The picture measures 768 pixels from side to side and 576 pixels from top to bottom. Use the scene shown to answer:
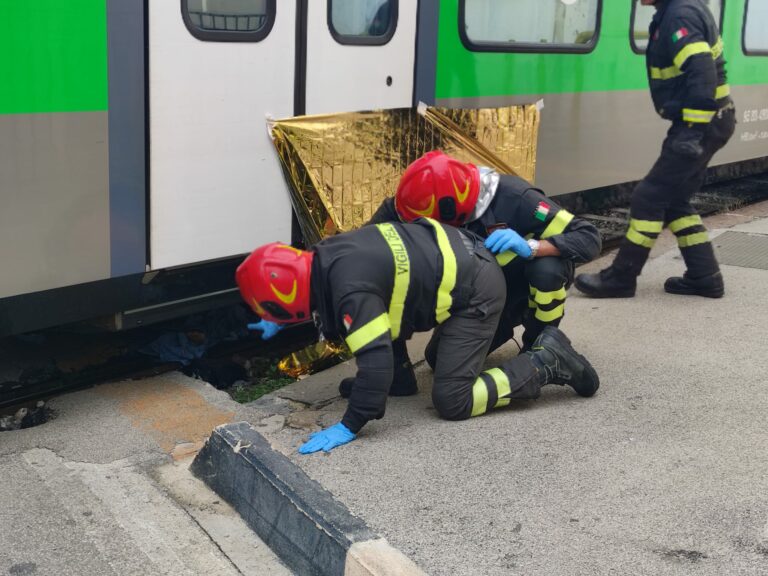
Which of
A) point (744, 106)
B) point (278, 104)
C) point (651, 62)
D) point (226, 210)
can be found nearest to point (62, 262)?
point (226, 210)

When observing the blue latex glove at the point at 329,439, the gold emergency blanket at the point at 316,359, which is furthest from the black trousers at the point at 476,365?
the gold emergency blanket at the point at 316,359

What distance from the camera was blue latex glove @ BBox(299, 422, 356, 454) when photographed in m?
3.65

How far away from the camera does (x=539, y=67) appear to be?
6.25 metres

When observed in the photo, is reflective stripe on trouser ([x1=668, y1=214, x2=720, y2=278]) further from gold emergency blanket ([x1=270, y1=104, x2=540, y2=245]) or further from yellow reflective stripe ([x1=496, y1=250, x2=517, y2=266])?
yellow reflective stripe ([x1=496, y1=250, x2=517, y2=266])

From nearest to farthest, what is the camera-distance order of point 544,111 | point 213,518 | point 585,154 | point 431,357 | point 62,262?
point 213,518, point 62,262, point 431,357, point 544,111, point 585,154

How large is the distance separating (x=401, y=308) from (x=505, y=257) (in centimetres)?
72

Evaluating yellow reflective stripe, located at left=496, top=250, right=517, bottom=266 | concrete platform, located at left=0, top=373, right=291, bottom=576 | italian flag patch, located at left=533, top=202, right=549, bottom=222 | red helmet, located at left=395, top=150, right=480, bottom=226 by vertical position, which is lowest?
concrete platform, located at left=0, top=373, right=291, bottom=576

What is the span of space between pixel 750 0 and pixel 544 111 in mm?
3582

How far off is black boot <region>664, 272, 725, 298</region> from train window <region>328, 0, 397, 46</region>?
91.3 inches

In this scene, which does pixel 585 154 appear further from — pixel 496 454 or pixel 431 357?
pixel 496 454

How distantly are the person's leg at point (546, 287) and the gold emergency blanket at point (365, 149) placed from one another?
1139 millimetres

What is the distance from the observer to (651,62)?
223 inches

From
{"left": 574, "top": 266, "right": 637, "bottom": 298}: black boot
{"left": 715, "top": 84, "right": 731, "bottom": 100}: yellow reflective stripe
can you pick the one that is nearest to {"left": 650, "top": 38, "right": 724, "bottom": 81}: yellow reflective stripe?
{"left": 715, "top": 84, "right": 731, "bottom": 100}: yellow reflective stripe

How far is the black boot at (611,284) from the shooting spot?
5.90 m
